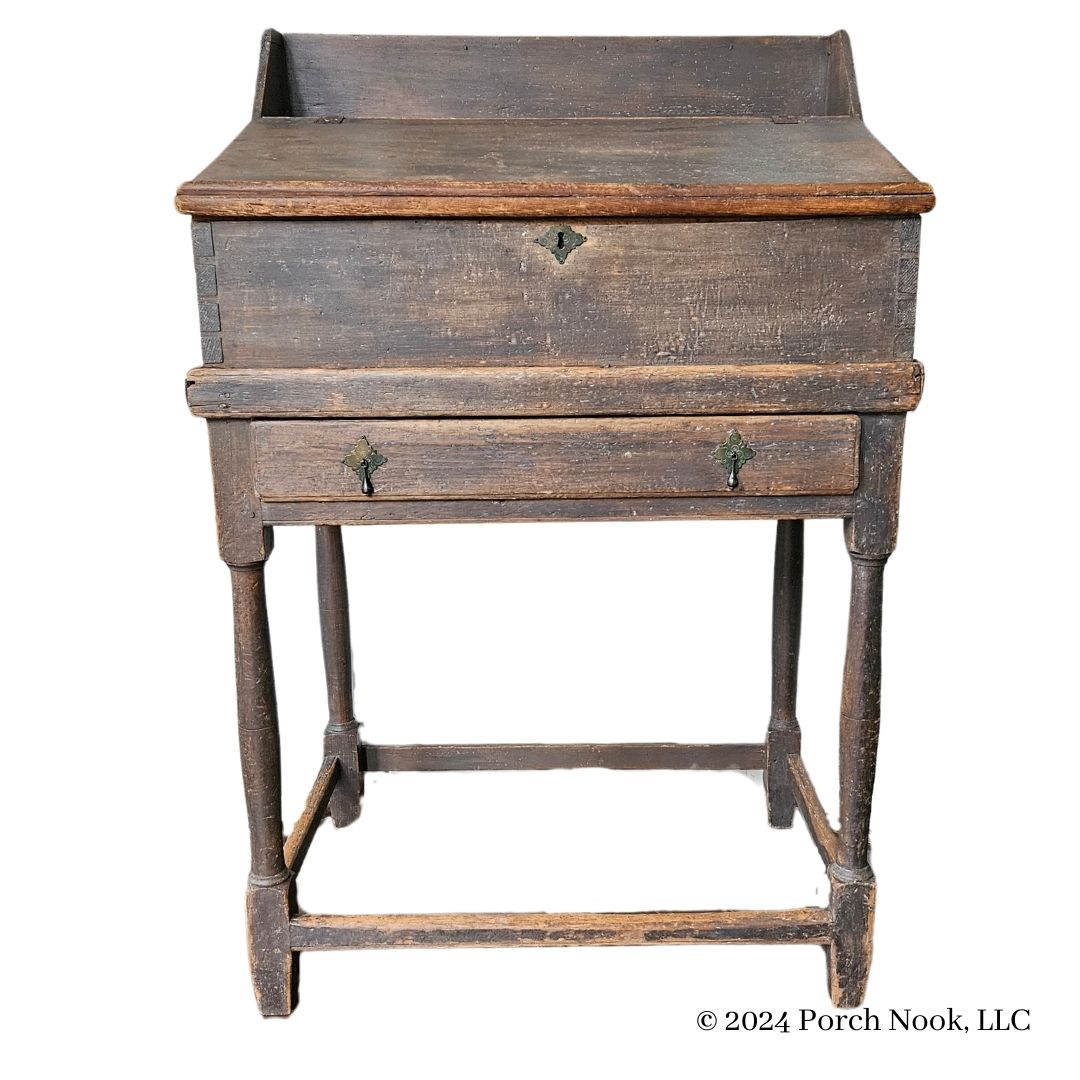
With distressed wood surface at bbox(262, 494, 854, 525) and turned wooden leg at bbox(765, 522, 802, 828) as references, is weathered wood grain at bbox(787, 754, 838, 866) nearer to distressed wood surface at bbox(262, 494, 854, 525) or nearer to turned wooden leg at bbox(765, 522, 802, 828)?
turned wooden leg at bbox(765, 522, 802, 828)

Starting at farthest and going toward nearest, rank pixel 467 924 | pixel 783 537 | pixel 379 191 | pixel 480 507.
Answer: pixel 783 537 < pixel 467 924 < pixel 480 507 < pixel 379 191

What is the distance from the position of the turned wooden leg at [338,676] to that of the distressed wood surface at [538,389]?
1057mm

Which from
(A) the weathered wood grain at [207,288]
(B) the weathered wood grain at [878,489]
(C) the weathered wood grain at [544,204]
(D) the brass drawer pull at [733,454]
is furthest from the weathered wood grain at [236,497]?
(B) the weathered wood grain at [878,489]

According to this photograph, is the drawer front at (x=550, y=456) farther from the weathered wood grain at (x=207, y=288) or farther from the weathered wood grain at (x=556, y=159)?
the weathered wood grain at (x=556, y=159)

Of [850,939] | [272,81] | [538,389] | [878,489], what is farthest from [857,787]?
[272,81]

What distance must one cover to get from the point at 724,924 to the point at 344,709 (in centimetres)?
125

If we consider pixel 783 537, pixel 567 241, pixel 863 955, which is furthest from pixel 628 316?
pixel 863 955

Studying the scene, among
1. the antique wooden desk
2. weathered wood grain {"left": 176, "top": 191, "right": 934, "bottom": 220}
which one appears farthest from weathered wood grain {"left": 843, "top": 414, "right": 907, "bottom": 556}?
weathered wood grain {"left": 176, "top": 191, "right": 934, "bottom": 220}

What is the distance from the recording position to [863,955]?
307 cm

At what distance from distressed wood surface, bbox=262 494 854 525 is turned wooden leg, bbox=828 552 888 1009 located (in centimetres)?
26

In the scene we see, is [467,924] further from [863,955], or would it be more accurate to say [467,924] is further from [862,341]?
[862,341]

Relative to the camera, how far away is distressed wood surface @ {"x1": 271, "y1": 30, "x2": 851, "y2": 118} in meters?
3.16

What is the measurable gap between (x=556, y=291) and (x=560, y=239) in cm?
9

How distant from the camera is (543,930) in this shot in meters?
3.02
